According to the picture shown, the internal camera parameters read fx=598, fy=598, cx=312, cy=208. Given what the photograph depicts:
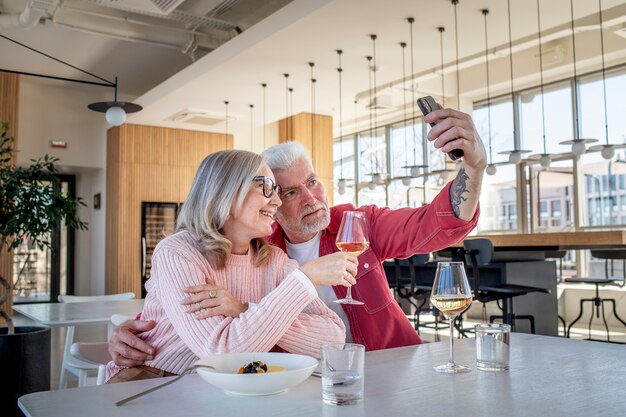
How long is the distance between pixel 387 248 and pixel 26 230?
7.19 ft

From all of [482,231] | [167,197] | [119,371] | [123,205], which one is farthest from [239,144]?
[119,371]

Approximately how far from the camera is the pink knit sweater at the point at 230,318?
4.72 feet

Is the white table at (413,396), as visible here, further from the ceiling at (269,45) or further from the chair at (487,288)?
the ceiling at (269,45)

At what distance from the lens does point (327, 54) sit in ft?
23.2

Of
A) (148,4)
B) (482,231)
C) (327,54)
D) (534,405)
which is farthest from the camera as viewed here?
(482,231)

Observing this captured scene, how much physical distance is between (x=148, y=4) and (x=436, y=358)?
19.4 ft

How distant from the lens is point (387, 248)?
7.46ft

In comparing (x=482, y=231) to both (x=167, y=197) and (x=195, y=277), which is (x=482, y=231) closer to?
(x=167, y=197)

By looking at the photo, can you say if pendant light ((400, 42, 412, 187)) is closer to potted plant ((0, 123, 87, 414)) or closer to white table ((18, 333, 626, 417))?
potted plant ((0, 123, 87, 414))

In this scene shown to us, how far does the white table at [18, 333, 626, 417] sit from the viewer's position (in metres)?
1.04

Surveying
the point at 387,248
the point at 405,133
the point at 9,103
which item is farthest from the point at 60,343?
the point at 405,133

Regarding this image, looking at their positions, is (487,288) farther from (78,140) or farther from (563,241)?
(78,140)

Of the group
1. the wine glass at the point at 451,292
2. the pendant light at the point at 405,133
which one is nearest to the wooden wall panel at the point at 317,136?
the pendant light at the point at 405,133

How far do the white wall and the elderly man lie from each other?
30.6 feet
